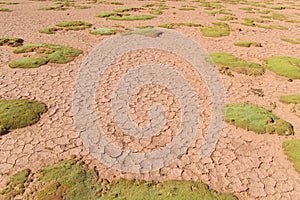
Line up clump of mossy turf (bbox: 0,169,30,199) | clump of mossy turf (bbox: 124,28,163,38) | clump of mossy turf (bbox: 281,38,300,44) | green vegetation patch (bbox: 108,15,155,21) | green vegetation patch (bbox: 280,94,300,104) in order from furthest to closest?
green vegetation patch (bbox: 108,15,155,21) → clump of mossy turf (bbox: 124,28,163,38) → clump of mossy turf (bbox: 281,38,300,44) → green vegetation patch (bbox: 280,94,300,104) → clump of mossy turf (bbox: 0,169,30,199)

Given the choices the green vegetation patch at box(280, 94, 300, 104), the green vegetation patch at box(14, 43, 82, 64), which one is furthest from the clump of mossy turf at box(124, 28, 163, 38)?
the green vegetation patch at box(280, 94, 300, 104)

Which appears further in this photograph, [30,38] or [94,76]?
[30,38]

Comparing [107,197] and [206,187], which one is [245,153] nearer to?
[206,187]

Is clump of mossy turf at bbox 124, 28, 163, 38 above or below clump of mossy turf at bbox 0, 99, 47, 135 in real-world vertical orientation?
above

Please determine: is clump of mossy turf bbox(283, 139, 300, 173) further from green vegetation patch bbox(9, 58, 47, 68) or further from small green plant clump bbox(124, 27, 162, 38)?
small green plant clump bbox(124, 27, 162, 38)

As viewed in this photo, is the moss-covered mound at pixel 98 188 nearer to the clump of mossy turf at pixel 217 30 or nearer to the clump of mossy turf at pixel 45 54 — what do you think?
the clump of mossy turf at pixel 45 54

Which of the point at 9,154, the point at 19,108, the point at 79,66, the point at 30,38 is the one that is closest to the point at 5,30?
the point at 30,38
